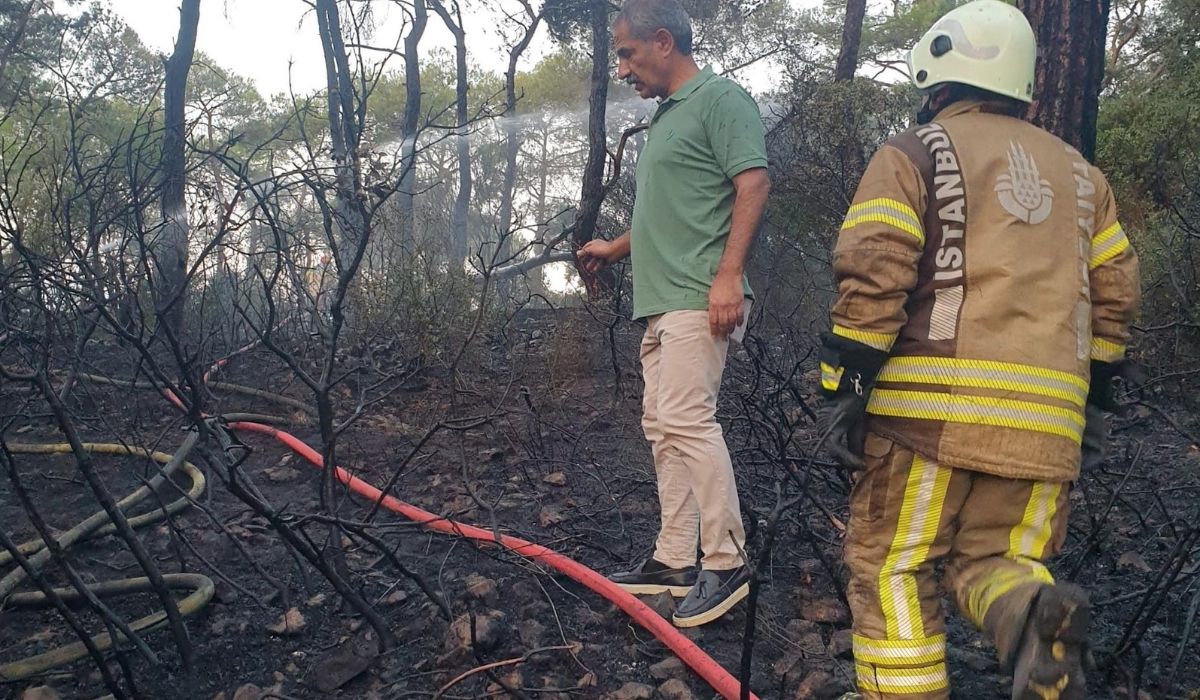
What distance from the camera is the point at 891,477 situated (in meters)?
2.05

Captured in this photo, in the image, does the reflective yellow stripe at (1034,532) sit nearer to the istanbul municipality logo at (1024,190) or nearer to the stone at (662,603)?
the istanbul municipality logo at (1024,190)

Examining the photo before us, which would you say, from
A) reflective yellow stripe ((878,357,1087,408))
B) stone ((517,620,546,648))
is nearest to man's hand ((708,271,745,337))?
reflective yellow stripe ((878,357,1087,408))

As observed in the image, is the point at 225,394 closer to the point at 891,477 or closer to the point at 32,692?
the point at 32,692

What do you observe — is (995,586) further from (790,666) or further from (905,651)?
(790,666)

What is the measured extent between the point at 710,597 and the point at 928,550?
814 mm

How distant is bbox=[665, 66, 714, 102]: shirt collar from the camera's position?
2852 mm

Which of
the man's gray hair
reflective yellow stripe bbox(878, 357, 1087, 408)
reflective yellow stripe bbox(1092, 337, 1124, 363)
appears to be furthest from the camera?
the man's gray hair

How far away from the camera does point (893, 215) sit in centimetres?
198

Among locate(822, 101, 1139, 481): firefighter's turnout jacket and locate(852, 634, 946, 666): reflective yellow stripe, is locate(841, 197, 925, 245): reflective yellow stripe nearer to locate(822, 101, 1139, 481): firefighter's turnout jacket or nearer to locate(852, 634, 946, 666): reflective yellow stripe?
locate(822, 101, 1139, 481): firefighter's turnout jacket

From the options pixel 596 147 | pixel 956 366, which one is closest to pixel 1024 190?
pixel 956 366

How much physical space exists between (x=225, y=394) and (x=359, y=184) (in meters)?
3.06

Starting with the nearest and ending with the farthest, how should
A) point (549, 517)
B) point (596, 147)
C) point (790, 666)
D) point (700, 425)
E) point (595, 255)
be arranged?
point (790, 666)
point (700, 425)
point (595, 255)
point (549, 517)
point (596, 147)

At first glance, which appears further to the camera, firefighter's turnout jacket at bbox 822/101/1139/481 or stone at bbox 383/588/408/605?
Result: stone at bbox 383/588/408/605

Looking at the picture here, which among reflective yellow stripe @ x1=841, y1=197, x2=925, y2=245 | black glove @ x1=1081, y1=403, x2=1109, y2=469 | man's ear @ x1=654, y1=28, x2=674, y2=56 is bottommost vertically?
black glove @ x1=1081, y1=403, x2=1109, y2=469
